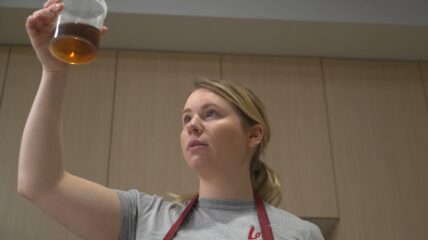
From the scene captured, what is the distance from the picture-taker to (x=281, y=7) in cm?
256

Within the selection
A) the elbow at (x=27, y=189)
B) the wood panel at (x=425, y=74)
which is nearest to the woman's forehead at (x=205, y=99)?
the elbow at (x=27, y=189)

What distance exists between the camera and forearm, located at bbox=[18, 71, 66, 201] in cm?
87

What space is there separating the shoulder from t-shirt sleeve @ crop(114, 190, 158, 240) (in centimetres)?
26

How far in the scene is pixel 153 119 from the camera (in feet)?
8.41

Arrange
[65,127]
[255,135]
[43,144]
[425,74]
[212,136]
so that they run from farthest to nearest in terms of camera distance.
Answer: [425,74]
[65,127]
[255,135]
[212,136]
[43,144]

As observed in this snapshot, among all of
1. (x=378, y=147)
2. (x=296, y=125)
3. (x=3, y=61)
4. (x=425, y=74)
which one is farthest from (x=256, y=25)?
(x=3, y=61)

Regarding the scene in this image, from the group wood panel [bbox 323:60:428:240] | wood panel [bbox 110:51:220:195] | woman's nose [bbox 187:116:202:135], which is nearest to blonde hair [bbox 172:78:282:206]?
woman's nose [bbox 187:116:202:135]

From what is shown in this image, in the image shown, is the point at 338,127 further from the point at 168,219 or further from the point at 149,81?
the point at 168,219

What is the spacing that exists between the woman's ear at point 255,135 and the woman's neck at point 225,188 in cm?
10

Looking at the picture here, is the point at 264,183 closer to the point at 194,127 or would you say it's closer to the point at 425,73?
the point at 194,127

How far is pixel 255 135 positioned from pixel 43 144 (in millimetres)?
512

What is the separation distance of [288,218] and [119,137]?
157 cm

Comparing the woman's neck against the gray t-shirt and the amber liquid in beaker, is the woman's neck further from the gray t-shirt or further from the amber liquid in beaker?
the amber liquid in beaker

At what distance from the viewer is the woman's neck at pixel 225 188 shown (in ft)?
3.55
